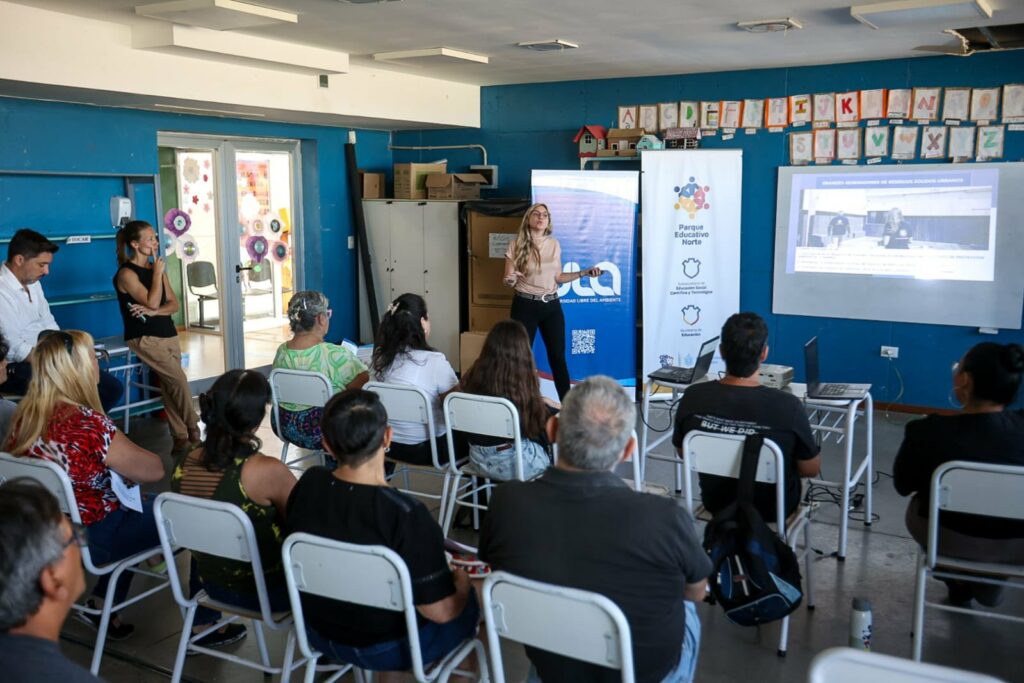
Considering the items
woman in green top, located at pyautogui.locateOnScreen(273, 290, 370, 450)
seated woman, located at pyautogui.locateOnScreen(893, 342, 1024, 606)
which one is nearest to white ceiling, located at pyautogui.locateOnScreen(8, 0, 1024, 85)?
woman in green top, located at pyautogui.locateOnScreen(273, 290, 370, 450)

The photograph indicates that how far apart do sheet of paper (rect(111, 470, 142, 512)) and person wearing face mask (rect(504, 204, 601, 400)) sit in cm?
334

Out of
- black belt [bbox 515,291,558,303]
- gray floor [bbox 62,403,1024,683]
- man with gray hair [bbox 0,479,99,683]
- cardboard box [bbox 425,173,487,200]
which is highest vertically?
cardboard box [bbox 425,173,487,200]

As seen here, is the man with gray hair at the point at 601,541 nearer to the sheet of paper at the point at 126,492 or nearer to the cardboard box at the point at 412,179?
the sheet of paper at the point at 126,492

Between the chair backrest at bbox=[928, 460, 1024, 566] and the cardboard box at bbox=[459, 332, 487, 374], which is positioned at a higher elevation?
the chair backrest at bbox=[928, 460, 1024, 566]

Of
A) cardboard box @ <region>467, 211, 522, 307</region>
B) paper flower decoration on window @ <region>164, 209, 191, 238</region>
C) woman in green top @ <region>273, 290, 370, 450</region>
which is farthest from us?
cardboard box @ <region>467, 211, 522, 307</region>

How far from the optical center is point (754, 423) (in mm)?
3131

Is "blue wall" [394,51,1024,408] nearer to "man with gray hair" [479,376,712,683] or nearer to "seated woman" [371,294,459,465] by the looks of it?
"seated woman" [371,294,459,465]

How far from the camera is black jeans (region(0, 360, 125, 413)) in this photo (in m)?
4.82

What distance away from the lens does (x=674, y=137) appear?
7184mm

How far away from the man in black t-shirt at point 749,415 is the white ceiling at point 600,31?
7.25 ft

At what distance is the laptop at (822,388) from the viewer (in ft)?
13.3

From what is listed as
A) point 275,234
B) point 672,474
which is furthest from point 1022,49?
point 275,234

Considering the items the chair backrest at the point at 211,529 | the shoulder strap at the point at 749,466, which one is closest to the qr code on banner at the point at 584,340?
the shoulder strap at the point at 749,466

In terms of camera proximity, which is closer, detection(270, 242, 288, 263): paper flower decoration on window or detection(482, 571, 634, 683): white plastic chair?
detection(482, 571, 634, 683): white plastic chair
